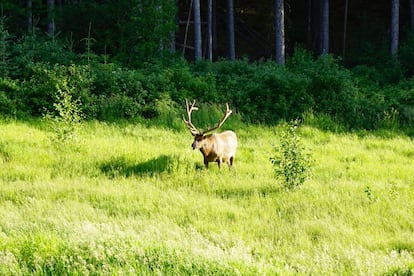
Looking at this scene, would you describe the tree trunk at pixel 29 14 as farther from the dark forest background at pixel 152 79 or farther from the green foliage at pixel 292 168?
the green foliage at pixel 292 168

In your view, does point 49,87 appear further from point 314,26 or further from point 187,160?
point 314,26

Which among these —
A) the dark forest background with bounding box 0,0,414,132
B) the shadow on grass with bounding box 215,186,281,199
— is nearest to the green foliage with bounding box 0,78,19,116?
the dark forest background with bounding box 0,0,414,132

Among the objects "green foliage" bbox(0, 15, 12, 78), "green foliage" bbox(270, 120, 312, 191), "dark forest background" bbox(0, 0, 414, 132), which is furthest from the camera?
"green foliage" bbox(0, 15, 12, 78)

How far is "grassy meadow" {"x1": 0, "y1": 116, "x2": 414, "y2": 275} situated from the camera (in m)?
6.13

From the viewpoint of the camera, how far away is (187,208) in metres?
8.77

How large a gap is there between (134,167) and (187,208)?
2.58 m

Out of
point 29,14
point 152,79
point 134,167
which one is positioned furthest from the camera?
point 29,14

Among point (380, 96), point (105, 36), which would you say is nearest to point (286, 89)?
point (380, 96)

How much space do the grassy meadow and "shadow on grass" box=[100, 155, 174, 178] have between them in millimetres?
20

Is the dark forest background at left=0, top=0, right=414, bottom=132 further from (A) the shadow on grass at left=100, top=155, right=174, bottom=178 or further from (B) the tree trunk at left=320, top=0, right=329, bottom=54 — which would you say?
(B) the tree trunk at left=320, top=0, right=329, bottom=54

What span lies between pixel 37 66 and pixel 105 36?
445 cm

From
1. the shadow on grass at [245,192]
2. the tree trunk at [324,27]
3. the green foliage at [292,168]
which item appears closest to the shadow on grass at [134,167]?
the shadow on grass at [245,192]

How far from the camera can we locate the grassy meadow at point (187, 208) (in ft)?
20.1

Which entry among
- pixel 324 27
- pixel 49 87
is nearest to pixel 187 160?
pixel 49 87
